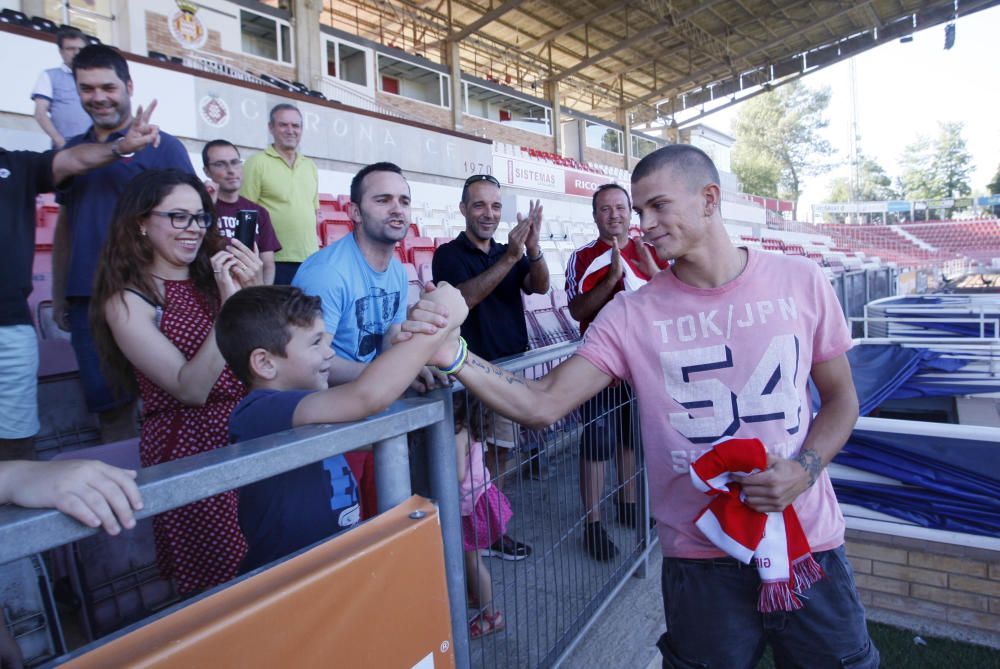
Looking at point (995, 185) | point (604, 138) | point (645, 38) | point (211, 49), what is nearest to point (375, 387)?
point (211, 49)

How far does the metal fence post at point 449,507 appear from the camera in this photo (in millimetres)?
1364

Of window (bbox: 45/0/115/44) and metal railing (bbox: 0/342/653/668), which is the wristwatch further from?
window (bbox: 45/0/115/44)

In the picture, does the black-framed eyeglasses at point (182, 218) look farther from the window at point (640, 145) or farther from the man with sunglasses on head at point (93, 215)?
the window at point (640, 145)

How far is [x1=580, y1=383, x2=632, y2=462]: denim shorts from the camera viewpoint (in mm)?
2629

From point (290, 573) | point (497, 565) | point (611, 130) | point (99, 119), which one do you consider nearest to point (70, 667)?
point (290, 573)

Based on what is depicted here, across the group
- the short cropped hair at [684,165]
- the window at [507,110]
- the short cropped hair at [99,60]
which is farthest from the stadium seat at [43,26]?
the window at [507,110]

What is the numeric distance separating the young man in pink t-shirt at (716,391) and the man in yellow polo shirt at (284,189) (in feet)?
10.8

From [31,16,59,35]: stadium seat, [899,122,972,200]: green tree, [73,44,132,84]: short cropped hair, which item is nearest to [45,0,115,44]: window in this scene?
[31,16,59,35]: stadium seat

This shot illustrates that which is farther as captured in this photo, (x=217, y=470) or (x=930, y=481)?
(x=930, y=481)

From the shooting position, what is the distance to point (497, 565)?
272cm

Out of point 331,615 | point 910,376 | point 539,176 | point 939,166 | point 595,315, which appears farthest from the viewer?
point 939,166

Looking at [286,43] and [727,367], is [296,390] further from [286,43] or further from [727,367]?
[286,43]

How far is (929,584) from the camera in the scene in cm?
291

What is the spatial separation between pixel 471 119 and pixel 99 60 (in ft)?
69.8
